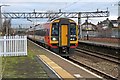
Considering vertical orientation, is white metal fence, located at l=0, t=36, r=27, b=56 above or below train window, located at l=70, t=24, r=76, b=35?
below

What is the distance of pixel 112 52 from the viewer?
98.3 feet

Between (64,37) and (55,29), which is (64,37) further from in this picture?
(55,29)

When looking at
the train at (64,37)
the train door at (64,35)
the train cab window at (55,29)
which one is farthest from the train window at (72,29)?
the train cab window at (55,29)

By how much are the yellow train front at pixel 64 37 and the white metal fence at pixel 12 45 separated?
507 cm

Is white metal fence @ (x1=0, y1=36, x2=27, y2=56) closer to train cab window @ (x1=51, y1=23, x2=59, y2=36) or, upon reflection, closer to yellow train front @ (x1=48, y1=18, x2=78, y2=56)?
yellow train front @ (x1=48, y1=18, x2=78, y2=56)

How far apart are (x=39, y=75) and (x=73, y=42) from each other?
13693mm

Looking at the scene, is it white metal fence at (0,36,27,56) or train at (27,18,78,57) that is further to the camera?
train at (27,18,78,57)

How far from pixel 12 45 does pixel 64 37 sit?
20.0 feet

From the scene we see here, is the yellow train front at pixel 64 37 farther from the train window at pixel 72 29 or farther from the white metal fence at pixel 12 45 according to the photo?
the white metal fence at pixel 12 45

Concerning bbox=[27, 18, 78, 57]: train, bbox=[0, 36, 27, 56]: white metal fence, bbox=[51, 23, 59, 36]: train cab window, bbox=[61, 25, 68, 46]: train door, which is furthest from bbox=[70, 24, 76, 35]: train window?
bbox=[0, 36, 27, 56]: white metal fence

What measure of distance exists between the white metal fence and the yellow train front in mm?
5070

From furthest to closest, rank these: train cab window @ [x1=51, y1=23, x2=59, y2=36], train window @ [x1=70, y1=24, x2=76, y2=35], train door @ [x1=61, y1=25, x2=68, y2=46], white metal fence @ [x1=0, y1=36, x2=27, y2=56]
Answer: train cab window @ [x1=51, y1=23, x2=59, y2=36] < train window @ [x1=70, y1=24, x2=76, y2=35] < train door @ [x1=61, y1=25, x2=68, y2=46] < white metal fence @ [x1=0, y1=36, x2=27, y2=56]

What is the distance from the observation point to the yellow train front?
2392cm

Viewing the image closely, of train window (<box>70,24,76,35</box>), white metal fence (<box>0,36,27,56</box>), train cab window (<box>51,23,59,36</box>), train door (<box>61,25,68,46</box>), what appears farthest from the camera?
train cab window (<box>51,23,59,36</box>)
